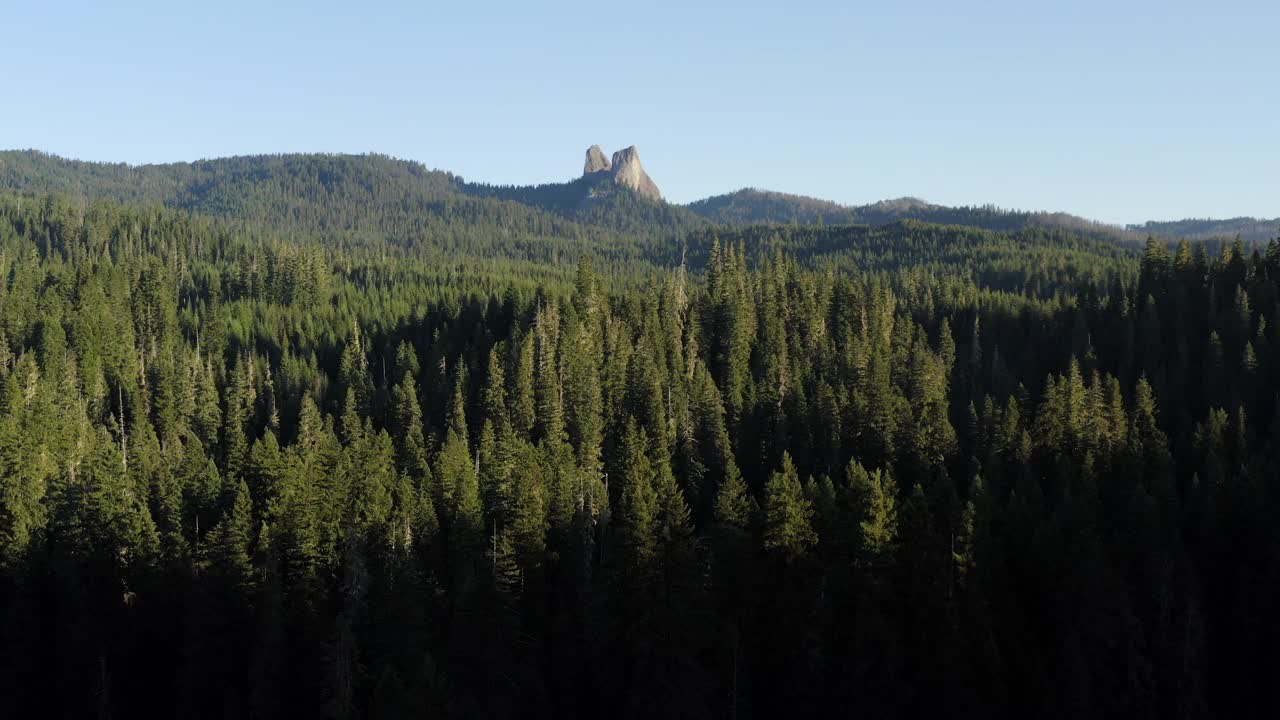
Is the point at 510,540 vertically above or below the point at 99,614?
above

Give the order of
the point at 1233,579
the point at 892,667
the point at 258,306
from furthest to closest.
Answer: the point at 258,306 → the point at 1233,579 → the point at 892,667

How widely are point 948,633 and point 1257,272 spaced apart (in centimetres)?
8621

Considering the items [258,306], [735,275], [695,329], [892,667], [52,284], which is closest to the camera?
[892,667]

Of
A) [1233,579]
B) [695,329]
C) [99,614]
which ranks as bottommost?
[99,614]

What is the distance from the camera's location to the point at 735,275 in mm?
120562

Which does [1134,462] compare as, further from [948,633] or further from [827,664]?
[827,664]

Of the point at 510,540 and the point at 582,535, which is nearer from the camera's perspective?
the point at 510,540

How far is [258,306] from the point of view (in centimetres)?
16175

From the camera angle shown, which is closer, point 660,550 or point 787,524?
point 660,550

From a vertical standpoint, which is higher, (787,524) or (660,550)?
(787,524)

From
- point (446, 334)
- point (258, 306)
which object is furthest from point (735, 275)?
point (258, 306)

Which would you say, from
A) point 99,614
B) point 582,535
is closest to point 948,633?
point 582,535

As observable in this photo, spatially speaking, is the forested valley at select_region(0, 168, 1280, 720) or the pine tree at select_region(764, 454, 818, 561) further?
the pine tree at select_region(764, 454, 818, 561)

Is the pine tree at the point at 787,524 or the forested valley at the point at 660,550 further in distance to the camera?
the pine tree at the point at 787,524
